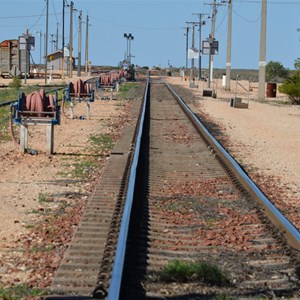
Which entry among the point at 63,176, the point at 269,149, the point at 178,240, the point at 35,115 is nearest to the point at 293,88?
the point at 269,149

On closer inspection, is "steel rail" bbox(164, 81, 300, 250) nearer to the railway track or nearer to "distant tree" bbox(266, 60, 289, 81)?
the railway track

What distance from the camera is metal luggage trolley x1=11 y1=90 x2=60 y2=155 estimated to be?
15047 millimetres

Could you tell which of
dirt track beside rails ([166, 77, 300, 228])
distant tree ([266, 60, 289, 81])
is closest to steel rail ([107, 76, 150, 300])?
dirt track beside rails ([166, 77, 300, 228])

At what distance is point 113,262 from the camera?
6773 mm

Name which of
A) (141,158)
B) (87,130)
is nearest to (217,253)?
(141,158)

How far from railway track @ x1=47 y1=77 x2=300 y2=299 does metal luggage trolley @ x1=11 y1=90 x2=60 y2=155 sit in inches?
80.4

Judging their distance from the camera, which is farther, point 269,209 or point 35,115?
point 35,115

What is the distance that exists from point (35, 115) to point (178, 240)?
7.99 metres

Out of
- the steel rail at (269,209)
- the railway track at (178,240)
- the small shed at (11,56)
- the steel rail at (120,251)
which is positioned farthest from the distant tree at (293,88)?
the small shed at (11,56)

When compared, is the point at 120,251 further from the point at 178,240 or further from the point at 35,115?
the point at 35,115

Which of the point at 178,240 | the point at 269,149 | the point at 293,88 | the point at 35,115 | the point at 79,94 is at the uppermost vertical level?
the point at 293,88

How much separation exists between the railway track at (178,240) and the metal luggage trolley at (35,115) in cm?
204

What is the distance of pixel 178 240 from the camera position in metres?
8.13

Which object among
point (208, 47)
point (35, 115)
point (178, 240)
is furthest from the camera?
point (208, 47)
